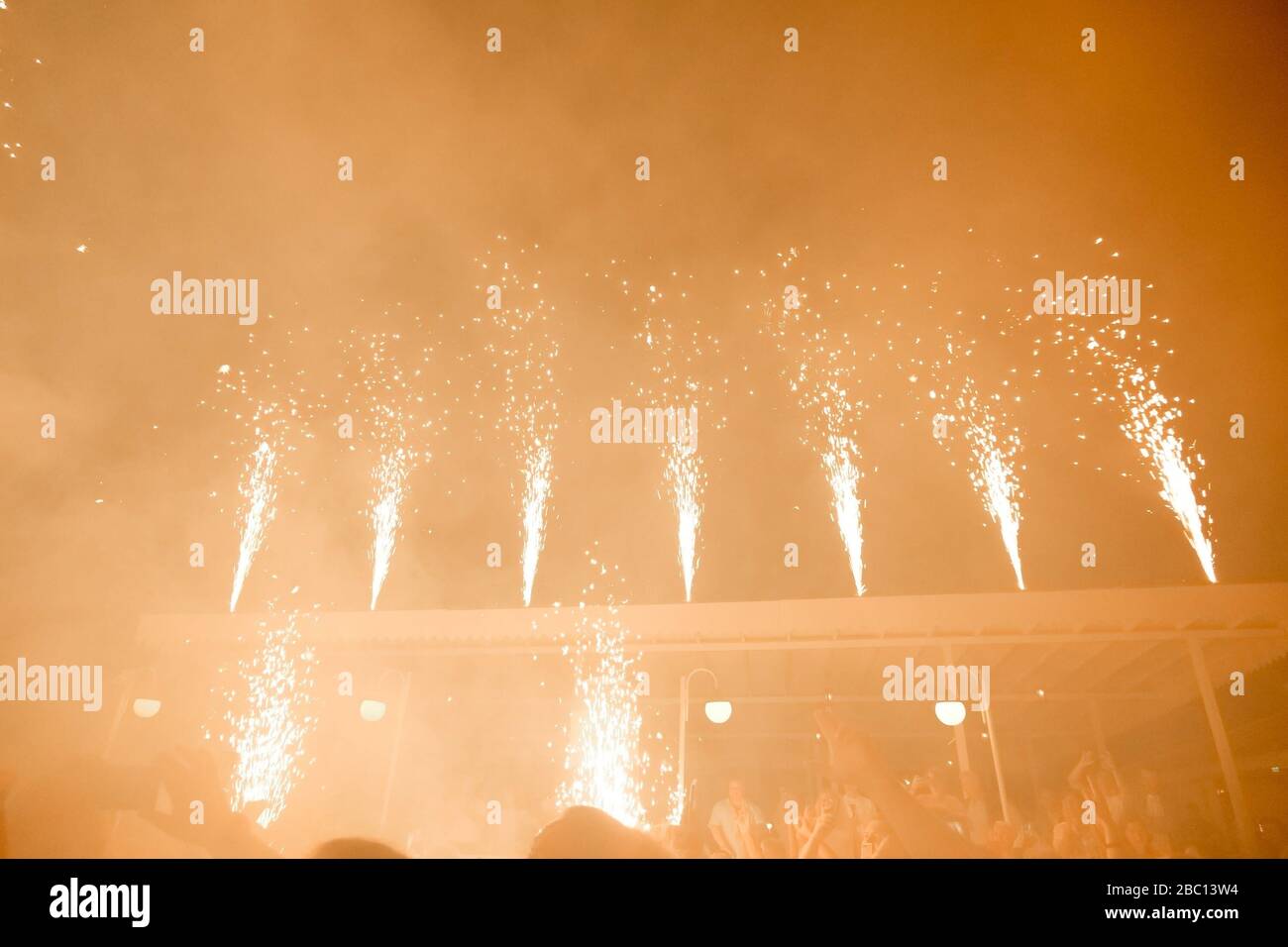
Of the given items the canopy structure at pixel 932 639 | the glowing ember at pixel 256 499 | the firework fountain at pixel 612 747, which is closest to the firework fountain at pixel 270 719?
the canopy structure at pixel 932 639

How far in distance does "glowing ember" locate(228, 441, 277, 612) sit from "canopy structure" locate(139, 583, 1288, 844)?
219 centimetres

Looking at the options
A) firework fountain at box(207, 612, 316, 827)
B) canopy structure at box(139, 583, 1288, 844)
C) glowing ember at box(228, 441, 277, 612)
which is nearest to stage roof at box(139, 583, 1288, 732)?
canopy structure at box(139, 583, 1288, 844)

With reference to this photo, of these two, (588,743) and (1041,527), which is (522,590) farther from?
(1041,527)

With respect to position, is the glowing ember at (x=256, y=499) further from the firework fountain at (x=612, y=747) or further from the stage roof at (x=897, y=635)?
the firework fountain at (x=612, y=747)

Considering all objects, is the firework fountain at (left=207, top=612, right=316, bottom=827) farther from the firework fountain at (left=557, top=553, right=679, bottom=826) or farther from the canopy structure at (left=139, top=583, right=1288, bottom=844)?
the firework fountain at (left=557, top=553, right=679, bottom=826)

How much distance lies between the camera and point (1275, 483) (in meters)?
13.6

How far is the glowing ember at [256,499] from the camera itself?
11.0 m

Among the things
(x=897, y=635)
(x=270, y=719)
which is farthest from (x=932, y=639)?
(x=270, y=719)

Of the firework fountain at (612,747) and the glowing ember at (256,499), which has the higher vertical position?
the glowing ember at (256,499)

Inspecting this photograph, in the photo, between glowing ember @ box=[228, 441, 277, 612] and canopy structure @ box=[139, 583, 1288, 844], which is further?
glowing ember @ box=[228, 441, 277, 612]

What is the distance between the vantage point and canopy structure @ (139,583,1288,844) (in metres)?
7.52

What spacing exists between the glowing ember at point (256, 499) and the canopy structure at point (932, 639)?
219 centimetres

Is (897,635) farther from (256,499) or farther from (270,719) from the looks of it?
(256,499)
